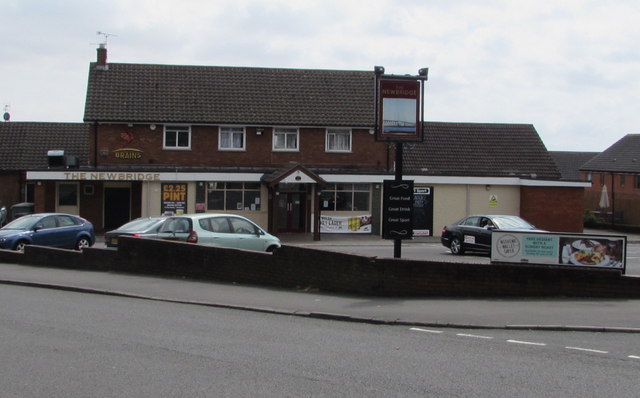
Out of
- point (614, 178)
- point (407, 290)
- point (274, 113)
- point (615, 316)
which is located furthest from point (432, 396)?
point (614, 178)

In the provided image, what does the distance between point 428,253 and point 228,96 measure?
50.0 feet

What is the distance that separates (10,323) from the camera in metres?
11.1

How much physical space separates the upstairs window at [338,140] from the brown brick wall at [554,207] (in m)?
8.98

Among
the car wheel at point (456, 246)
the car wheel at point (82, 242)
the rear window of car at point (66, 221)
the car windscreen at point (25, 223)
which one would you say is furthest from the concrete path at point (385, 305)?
the car wheel at point (456, 246)

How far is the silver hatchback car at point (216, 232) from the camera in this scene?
60.9 ft

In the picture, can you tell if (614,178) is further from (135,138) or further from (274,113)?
(135,138)

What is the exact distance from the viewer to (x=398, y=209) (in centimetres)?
1544

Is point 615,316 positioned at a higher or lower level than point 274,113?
lower

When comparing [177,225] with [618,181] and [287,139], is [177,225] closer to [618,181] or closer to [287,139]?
[287,139]

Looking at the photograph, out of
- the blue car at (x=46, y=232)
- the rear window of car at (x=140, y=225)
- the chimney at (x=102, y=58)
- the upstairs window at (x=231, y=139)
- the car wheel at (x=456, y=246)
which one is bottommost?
the car wheel at (x=456, y=246)

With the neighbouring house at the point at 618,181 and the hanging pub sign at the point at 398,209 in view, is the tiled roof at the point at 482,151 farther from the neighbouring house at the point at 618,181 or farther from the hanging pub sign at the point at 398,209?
the hanging pub sign at the point at 398,209

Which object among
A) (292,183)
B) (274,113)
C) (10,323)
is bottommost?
(10,323)

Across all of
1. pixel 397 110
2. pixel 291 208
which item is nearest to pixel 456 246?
pixel 397 110

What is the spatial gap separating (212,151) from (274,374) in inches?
1171
